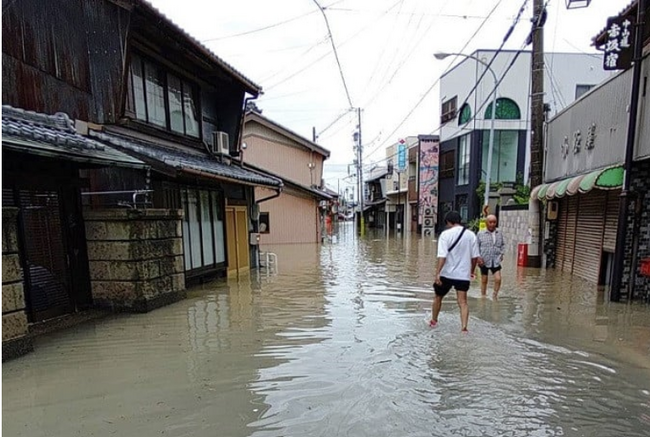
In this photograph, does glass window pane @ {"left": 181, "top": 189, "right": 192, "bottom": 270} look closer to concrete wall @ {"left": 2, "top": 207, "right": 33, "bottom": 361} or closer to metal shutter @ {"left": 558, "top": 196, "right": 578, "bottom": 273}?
concrete wall @ {"left": 2, "top": 207, "right": 33, "bottom": 361}

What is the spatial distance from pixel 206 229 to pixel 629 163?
9.22 metres

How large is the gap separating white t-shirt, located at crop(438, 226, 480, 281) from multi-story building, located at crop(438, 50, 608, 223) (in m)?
19.5

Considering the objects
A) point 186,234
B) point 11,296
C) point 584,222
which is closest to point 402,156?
point 584,222

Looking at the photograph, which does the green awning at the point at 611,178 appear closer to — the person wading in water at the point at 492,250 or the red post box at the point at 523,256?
the person wading in water at the point at 492,250

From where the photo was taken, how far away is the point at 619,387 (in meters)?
3.88

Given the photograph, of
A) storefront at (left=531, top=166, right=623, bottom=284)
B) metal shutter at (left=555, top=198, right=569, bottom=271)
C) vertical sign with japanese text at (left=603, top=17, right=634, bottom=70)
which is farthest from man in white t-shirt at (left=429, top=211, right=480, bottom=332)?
metal shutter at (left=555, top=198, right=569, bottom=271)

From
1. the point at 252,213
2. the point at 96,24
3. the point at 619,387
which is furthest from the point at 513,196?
the point at 96,24

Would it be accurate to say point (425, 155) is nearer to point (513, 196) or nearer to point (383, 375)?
point (513, 196)

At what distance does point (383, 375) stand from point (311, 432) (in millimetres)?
1314

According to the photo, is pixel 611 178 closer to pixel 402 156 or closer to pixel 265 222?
pixel 265 222

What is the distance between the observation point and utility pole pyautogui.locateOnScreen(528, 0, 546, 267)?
10.6m

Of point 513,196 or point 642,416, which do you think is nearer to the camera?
point 642,416

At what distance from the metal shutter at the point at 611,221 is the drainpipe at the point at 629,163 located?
37.9 inches

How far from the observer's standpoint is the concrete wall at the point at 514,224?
580 inches
